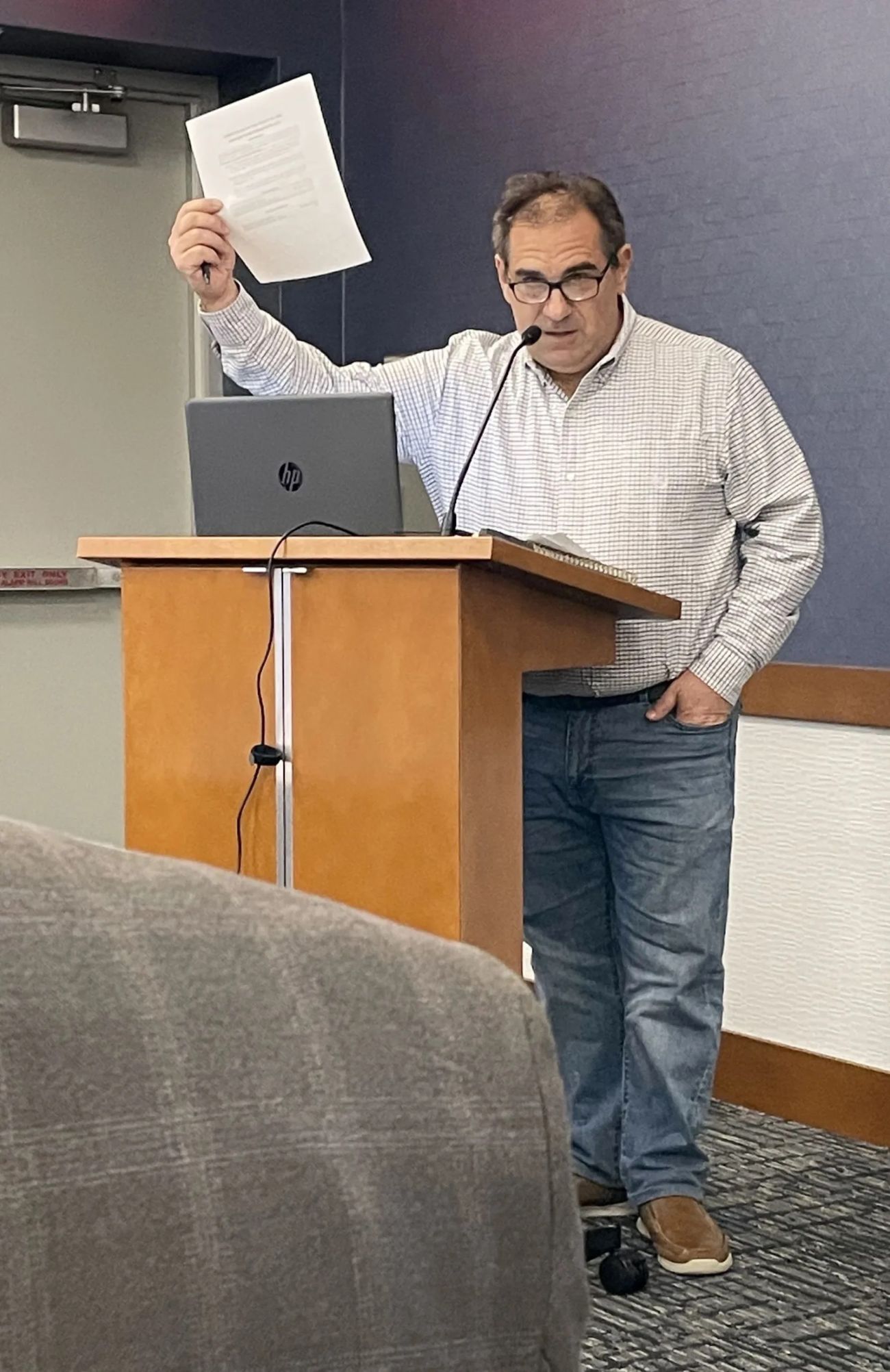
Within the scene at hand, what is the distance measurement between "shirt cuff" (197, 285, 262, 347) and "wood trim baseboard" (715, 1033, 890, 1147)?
1.70 metres

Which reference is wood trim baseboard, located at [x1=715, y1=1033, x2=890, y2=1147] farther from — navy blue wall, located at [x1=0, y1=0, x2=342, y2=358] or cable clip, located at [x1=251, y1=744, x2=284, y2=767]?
navy blue wall, located at [x1=0, y1=0, x2=342, y2=358]

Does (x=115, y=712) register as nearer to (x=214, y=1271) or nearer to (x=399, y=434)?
(x=399, y=434)

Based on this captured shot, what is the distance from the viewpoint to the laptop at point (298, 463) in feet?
7.11

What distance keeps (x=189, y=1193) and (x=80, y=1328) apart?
4cm

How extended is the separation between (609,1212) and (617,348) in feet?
4.08

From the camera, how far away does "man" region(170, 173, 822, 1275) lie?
251 centimetres

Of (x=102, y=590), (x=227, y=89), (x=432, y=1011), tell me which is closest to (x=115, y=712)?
(x=102, y=590)

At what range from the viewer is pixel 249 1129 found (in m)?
0.47

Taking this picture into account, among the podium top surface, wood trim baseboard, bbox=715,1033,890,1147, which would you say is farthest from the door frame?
the podium top surface

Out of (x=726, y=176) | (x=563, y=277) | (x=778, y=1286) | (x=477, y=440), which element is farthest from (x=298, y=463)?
(x=726, y=176)

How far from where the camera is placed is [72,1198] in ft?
1.51

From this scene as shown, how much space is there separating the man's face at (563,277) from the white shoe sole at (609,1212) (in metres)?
1.22

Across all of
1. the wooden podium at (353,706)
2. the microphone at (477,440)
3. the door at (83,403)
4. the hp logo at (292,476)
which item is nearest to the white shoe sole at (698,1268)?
the wooden podium at (353,706)

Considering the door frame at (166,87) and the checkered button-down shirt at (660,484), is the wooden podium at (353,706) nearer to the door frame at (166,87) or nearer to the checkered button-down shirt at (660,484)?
the checkered button-down shirt at (660,484)
